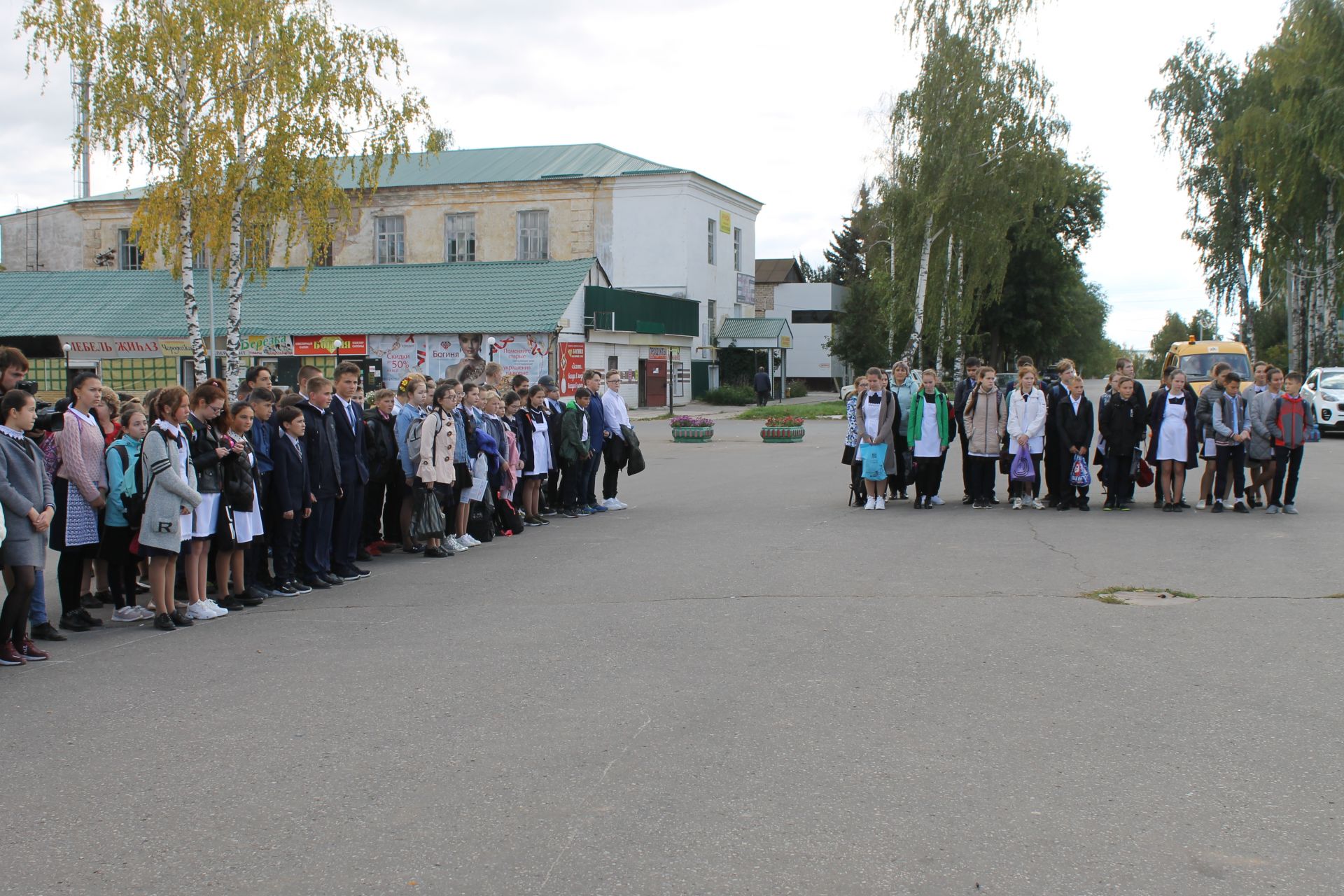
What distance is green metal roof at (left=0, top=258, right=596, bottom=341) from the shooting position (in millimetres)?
38844

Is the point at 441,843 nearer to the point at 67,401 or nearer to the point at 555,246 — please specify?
the point at 67,401

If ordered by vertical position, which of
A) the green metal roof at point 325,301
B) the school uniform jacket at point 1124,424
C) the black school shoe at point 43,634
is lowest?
the black school shoe at point 43,634

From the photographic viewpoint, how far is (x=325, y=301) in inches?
1594

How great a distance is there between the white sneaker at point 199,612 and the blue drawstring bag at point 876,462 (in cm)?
855

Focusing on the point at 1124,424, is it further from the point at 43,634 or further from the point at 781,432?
the point at 781,432

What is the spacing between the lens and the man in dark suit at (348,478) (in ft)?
33.4

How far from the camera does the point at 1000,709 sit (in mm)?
5809

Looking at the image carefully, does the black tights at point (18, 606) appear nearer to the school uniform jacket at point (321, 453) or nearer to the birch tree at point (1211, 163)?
the school uniform jacket at point (321, 453)

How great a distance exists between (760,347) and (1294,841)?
51.1 meters

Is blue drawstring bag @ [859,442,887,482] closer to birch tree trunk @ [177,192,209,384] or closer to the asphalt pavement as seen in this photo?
Result: the asphalt pavement

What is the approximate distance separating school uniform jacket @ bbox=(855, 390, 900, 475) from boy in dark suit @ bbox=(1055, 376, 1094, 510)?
2034 mm

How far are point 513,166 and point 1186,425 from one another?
47.7 meters

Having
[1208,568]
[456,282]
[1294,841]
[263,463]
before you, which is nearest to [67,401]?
[263,463]

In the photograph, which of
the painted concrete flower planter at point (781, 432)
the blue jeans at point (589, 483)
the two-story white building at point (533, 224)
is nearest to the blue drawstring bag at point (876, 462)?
the blue jeans at point (589, 483)
